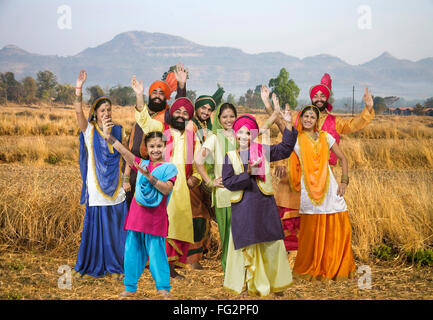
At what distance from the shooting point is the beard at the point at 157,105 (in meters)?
6.88

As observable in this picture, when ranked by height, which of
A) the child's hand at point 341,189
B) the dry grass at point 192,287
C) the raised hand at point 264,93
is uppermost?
the raised hand at point 264,93

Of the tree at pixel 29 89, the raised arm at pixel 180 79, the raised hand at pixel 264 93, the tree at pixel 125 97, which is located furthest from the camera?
the tree at pixel 29 89

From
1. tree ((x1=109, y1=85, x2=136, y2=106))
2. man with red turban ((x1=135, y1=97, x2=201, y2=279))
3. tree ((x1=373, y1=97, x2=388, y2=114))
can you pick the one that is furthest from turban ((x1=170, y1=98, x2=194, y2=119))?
tree ((x1=373, y1=97, x2=388, y2=114))

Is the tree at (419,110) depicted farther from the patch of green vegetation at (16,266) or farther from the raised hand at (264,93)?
the patch of green vegetation at (16,266)

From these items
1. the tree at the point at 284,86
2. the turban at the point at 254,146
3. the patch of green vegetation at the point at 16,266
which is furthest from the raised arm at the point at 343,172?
the tree at the point at 284,86

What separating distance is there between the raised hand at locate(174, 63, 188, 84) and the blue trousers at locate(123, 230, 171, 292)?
8.71 feet

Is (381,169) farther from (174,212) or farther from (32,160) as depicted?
(32,160)

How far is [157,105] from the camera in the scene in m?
6.89

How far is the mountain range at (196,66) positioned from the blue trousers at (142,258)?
2.20 meters

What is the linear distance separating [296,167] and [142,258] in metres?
2.34

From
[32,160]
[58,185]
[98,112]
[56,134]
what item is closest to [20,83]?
[56,134]

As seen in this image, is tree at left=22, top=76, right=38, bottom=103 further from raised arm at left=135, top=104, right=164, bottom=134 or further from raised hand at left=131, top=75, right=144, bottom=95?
raised hand at left=131, top=75, right=144, bottom=95

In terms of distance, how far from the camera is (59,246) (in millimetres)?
7656

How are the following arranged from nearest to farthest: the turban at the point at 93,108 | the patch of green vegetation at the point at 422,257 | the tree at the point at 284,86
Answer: the turban at the point at 93,108 → the patch of green vegetation at the point at 422,257 → the tree at the point at 284,86
